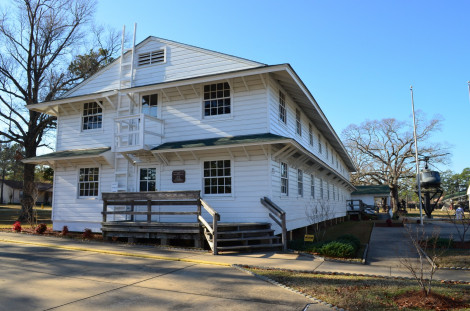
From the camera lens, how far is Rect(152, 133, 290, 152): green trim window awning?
11.5 meters

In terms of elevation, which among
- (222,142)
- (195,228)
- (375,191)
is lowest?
(195,228)

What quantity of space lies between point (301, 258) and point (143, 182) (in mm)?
7836

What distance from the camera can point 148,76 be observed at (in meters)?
15.5

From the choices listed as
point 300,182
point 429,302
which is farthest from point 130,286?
point 300,182

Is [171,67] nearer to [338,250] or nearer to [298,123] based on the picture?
[298,123]

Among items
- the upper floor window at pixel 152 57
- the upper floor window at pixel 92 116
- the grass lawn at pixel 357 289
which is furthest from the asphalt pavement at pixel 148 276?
the upper floor window at pixel 152 57

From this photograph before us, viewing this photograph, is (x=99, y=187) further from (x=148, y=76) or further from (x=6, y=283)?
(x=6, y=283)

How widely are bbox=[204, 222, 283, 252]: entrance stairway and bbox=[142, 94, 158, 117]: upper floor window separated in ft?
21.3

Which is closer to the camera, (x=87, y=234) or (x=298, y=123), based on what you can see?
(x=87, y=234)

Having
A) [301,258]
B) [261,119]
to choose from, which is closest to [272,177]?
[261,119]

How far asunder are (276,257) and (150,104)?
29.6 ft

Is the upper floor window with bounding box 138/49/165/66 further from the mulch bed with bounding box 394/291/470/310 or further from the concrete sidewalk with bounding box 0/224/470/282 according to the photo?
the mulch bed with bounding box 394/291/470/310

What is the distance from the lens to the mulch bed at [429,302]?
506 centimetres

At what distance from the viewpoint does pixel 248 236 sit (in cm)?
1134
